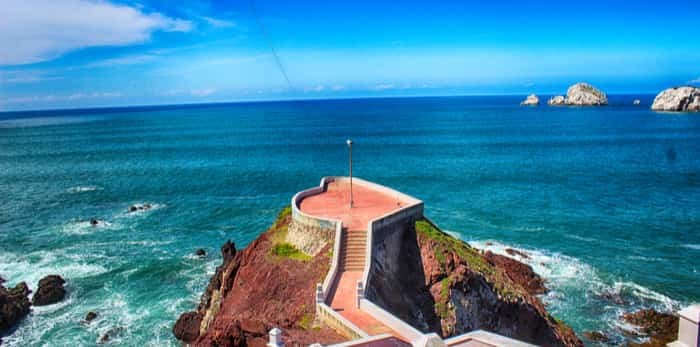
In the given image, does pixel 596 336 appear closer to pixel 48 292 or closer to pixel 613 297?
pixel 613 297

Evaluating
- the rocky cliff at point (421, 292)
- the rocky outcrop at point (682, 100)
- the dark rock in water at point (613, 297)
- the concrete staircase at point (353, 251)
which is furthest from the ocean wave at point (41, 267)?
the rocky outcrop at point (682, 100)

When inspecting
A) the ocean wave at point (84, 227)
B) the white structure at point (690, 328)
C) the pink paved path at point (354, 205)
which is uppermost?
the white structure at point (690, 328)

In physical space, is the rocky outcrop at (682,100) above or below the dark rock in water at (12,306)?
above

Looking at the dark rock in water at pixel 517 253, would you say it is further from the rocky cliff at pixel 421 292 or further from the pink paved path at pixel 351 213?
the pink paved path at pixel 351 213

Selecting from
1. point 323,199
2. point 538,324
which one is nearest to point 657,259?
point 538,324

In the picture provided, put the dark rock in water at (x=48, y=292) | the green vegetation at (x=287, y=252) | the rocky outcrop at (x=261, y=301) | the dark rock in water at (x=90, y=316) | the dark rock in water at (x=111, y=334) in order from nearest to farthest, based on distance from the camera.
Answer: the rocky outcrop at (x=261, y=301)
the green vegetation at (x=287, y=252)
the dark rock in water at (x=111, y=334)
the dark rock in water at (x=90, y=316)
the dark rock in water at (x=48, y=292)

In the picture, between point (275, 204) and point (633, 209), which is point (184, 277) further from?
point (633, 209)

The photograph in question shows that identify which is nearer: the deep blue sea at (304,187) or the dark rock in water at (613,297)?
the dark rock in water at (613,297)
